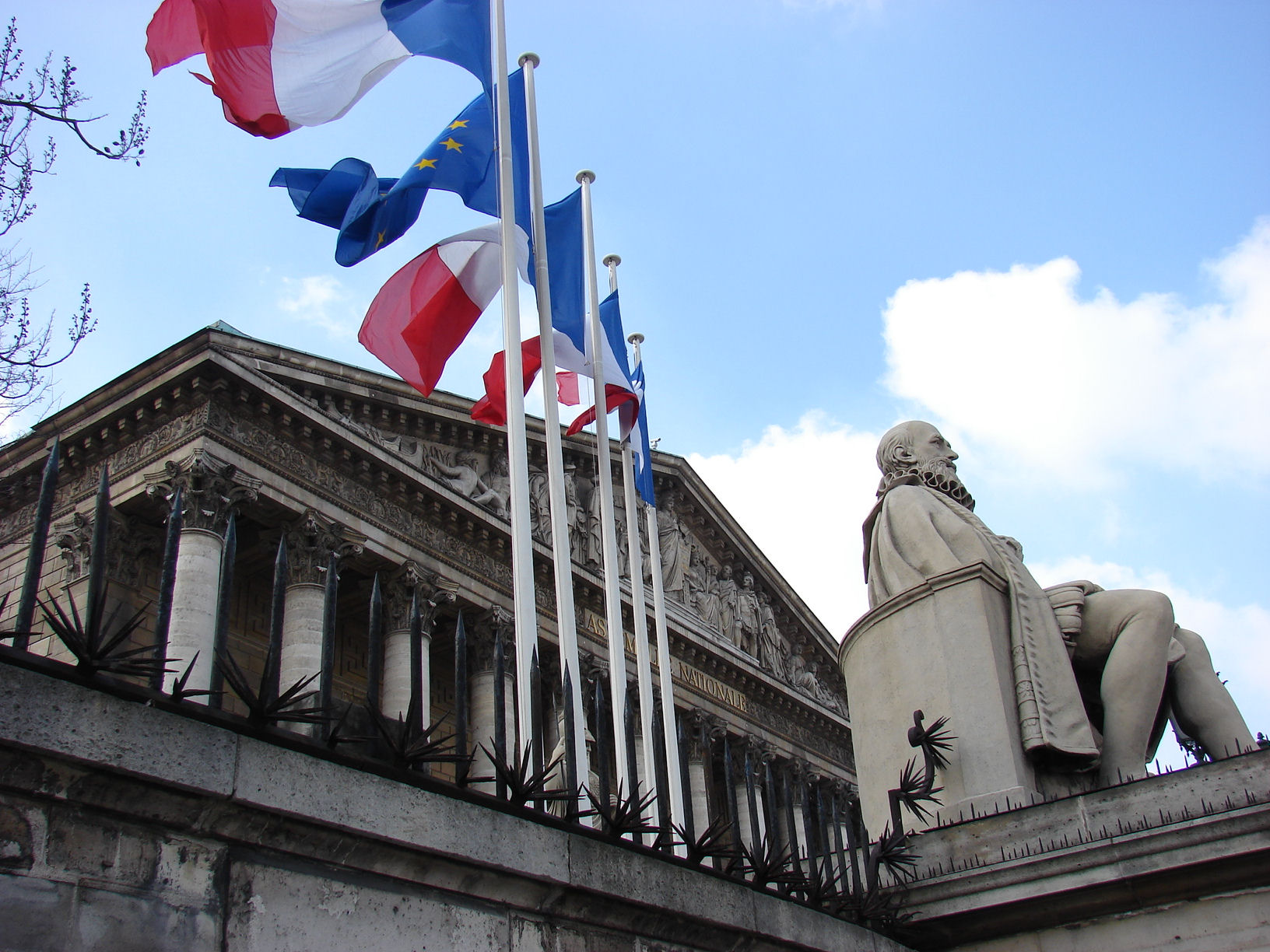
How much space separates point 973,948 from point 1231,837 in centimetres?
116

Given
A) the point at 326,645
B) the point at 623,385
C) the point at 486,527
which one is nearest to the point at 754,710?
the point at 486,527

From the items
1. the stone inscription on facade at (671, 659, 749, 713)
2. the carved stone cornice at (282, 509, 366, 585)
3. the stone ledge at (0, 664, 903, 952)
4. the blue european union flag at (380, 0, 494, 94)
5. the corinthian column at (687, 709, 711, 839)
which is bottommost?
the stone ledge at (0, 664, 903, 952)

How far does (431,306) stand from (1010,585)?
4.76 m

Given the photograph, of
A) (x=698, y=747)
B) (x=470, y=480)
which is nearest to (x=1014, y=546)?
(x=470, y=480)

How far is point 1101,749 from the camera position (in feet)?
18.0

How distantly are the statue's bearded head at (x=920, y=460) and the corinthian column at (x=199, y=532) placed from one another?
34.1 ft

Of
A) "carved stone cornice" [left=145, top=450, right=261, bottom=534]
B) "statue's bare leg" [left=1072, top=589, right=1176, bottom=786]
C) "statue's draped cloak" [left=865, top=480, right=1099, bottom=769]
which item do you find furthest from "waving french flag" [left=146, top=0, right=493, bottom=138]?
"carved stone cornice" [left=145, top=450, right=261, bottom=534]

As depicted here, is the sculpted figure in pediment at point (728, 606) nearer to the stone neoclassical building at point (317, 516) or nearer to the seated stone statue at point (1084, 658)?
the stone neoclassical building at point (317, 516)

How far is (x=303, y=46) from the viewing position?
7711 mm

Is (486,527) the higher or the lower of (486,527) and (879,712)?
the higher

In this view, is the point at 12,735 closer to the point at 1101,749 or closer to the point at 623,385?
the point at 1101,749

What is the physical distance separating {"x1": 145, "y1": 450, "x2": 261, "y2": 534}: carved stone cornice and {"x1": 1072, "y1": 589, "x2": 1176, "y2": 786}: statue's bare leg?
13.4 meters

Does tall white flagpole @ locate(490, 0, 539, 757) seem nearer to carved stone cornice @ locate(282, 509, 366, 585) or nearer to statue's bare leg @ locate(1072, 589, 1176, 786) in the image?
statue's bare leg @ locate(1072, 589, 1176, 786)

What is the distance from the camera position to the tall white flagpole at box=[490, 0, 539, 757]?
7.41 metres
